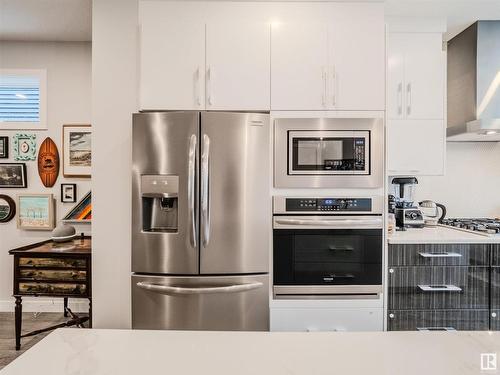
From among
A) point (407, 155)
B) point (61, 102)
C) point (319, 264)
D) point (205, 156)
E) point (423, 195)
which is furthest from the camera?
point (61, 102)

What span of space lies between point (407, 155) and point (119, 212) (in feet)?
7.02

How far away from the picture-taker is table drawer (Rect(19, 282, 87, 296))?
230 cm

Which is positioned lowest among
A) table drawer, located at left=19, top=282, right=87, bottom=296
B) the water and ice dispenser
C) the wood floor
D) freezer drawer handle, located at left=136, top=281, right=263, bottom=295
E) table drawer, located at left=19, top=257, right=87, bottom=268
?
the wood floor

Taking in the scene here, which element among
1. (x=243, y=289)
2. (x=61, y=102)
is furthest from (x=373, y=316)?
(x=61, y=102)

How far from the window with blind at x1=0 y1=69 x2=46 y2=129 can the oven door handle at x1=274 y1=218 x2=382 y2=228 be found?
2672 mm

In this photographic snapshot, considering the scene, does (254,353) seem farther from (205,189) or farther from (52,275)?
(52,275)

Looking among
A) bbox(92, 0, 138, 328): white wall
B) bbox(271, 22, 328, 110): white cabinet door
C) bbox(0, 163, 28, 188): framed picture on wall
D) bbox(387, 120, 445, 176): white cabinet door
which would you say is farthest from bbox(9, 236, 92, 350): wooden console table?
bbox(387, 120, 445, 176): white cabinet door

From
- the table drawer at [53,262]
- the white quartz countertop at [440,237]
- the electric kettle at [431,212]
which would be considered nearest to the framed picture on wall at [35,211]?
the table drawer at [53,262]

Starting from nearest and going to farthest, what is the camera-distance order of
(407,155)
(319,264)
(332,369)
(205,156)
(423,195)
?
(332,369) < (205,156) < (319,264) < (407,155) < (423,195)

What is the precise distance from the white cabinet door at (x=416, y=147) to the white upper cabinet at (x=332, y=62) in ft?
1.43

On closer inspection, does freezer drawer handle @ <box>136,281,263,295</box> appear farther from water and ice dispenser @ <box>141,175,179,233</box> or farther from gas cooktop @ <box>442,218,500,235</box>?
gas cooktop @ <box>442,218,500,235</box>

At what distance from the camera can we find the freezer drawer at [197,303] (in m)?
1.93

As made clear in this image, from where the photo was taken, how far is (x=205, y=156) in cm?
188

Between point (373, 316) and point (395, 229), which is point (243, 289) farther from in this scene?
point (395, 229)
